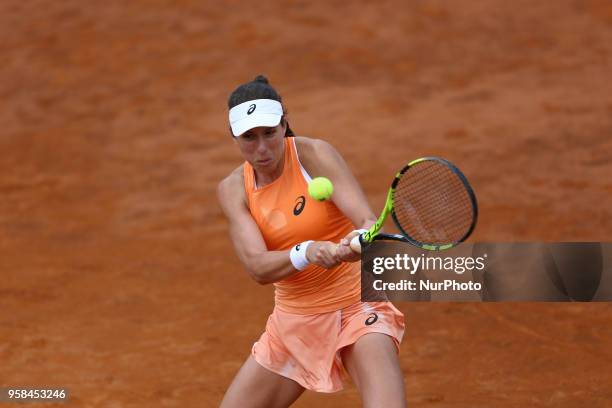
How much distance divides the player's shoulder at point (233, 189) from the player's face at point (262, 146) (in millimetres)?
247

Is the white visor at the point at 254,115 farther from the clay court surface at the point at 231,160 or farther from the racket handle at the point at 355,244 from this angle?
the clay court surface at the point at 231,160

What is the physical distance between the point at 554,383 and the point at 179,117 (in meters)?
7.43

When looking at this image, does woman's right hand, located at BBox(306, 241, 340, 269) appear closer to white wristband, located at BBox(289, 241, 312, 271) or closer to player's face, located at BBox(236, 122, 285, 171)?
white wristband, located at BBox(289, 241, 312, 271)

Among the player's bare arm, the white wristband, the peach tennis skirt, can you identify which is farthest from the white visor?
the peach tennis skirt

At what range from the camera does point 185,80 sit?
1462 cm

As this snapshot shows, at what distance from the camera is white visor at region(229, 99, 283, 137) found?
16.4ft

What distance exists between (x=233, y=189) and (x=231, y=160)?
689cm

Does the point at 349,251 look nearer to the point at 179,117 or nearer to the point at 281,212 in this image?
the point at 281,212

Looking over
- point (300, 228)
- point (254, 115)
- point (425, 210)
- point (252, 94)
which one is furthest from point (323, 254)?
point (252, 94)

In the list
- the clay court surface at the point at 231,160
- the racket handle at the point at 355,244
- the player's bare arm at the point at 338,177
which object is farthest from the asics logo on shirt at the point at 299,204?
the clay court surface at the point at 231,160

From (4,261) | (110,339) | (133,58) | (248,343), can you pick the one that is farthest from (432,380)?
(133,58)

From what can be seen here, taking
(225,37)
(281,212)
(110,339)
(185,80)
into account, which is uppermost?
(225,37)

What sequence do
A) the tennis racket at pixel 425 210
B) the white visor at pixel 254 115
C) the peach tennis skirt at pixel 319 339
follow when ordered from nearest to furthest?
the tennis racket at pixel 425 210
the white visor at pixel 254 115
the peach tennis skirt at pixel 319 339

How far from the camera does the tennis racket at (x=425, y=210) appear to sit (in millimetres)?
4832
